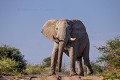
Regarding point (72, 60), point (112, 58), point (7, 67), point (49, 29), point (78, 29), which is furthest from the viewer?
point (7, 67)

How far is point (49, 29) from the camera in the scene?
18625 mm

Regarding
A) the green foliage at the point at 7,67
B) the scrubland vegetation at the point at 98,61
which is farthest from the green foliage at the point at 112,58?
the green foliage at the point at 7,67

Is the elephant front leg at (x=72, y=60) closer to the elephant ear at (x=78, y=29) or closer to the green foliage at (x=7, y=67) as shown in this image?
the elephant ear at (x=78, y=29)

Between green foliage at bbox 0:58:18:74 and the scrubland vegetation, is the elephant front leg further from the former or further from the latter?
green foliage at bbox 0:58:18:74

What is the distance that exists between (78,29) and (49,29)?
4.44 ft

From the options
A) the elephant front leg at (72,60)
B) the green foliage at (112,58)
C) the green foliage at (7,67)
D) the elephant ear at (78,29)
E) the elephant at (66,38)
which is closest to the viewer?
the green foliage at (112,58)

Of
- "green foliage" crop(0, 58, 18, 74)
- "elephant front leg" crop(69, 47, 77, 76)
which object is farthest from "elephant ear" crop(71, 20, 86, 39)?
"green foliage" crop(0, 58, 18, 74)

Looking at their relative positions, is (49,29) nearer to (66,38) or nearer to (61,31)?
(61,31)

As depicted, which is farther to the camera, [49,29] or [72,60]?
[49,29]

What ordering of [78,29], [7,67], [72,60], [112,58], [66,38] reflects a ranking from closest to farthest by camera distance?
1. [112,58]
2. [72,60]
3. [66,38]
4. [78,29]
5. [7,67]

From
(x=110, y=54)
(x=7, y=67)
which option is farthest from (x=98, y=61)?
(x=7, y=67)

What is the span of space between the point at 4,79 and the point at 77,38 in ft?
16.3

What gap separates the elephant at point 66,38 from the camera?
17.1 metres

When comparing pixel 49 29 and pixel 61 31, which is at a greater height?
pixel 49 29
